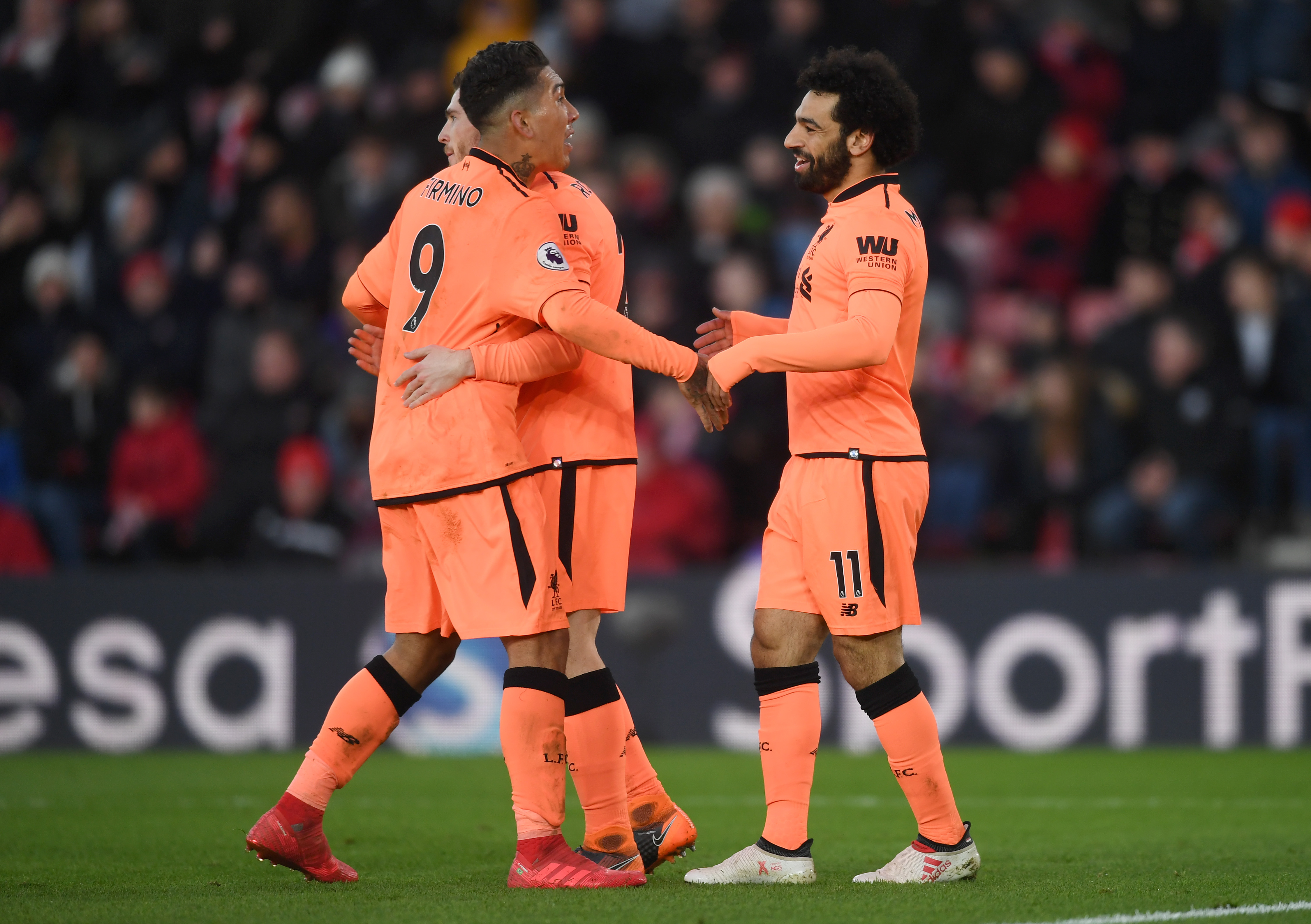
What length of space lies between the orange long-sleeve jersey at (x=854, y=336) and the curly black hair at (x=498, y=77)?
0.96 m

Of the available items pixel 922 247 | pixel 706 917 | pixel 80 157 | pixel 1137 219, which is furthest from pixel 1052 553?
pixel 80 157

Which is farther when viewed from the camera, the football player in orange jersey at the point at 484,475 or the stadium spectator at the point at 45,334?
the stadium spectator at the point at 45,334

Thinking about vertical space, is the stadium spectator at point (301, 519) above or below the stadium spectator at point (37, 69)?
below

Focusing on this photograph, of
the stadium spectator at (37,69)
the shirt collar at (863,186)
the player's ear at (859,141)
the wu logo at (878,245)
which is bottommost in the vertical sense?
the wu logo at (878,245)

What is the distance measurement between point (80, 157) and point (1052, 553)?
858cm

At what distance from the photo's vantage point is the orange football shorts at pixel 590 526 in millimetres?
4988

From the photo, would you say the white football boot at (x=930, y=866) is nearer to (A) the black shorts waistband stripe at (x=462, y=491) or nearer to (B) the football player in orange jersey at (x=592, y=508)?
(B) the football player in orange jersey at (x=592, y=508)

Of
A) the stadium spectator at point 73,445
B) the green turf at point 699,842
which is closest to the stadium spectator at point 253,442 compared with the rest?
the stadium spectator at point 73,445

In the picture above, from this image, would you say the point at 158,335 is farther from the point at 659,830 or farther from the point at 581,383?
the point at 659,830

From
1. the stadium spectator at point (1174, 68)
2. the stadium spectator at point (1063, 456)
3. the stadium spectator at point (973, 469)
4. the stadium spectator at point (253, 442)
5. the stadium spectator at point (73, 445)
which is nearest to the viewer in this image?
the stadium spectator at point (1063, 456)

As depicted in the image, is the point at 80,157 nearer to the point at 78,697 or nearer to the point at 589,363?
the point at 78,697

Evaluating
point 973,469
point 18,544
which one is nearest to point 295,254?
point 18,544

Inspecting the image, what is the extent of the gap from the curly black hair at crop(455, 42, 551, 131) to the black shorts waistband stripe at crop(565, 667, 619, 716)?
→ 165 centimetres

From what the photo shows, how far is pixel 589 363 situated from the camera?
5.09 meters
